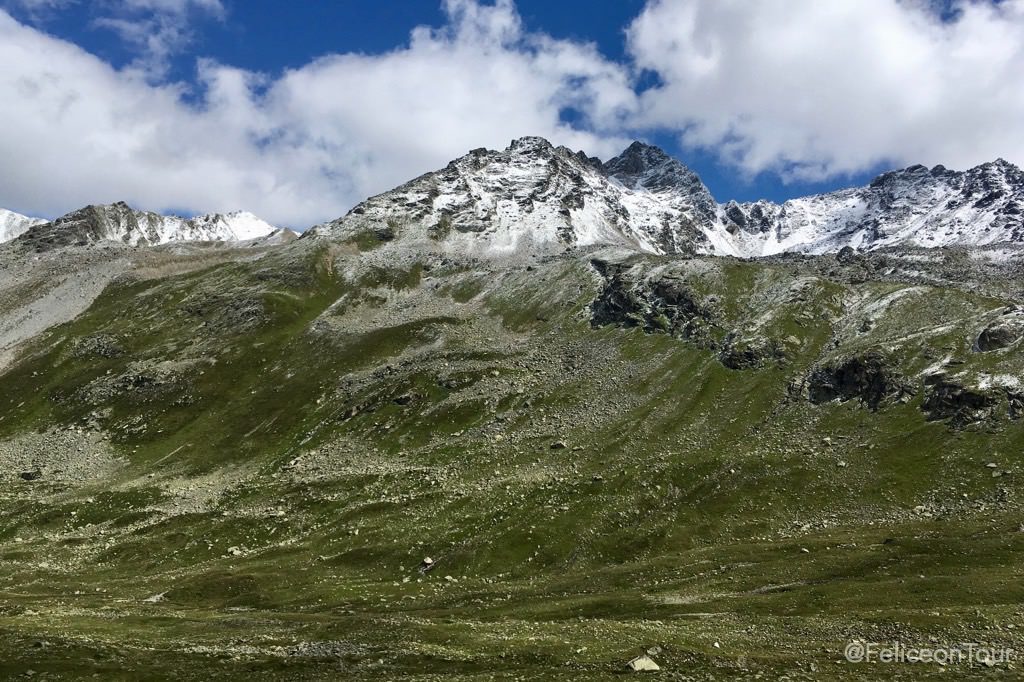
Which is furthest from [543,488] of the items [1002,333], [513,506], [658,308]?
[658,308]

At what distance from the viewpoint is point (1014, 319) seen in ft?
310

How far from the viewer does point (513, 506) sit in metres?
83.4

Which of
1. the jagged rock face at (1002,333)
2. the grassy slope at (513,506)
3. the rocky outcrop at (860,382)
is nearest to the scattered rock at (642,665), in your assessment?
the grassy slope at (513,506)

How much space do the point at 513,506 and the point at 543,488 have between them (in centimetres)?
670

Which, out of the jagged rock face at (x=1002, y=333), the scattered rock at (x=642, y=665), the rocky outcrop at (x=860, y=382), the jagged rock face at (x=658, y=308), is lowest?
the scattered rock at (x=642, y=665)

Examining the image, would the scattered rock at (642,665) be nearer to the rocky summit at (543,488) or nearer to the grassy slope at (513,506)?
the rocky summit at (543,488)

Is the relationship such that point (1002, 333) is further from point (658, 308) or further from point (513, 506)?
point (513, 506)

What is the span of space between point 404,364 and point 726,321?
72345 millimetres

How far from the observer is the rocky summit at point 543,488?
41469 mm

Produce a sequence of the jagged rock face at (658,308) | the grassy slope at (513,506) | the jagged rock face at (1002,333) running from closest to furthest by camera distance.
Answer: the grassy slope at (513,506), the jagged rock face at (1002,333), the jagged rock face at (658,308)

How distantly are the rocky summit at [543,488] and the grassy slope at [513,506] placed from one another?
0.49 meters

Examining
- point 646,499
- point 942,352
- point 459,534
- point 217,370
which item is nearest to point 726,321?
point 942,352

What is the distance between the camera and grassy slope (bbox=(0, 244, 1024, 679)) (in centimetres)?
4188

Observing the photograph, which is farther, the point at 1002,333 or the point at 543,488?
the point at 1002,333
